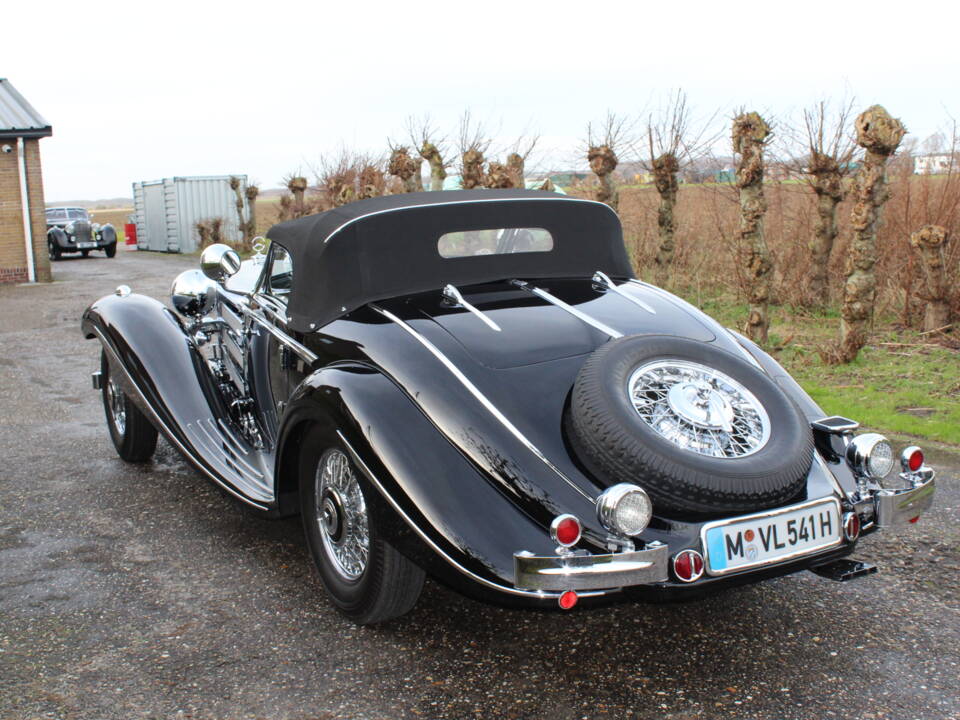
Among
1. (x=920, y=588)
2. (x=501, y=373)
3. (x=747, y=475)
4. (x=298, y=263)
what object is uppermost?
(x=298, y=263)

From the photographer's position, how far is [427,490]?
2.95m

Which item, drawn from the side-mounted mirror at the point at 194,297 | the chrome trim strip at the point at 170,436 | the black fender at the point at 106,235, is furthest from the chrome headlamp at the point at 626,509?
the black fender at the point at 106,235

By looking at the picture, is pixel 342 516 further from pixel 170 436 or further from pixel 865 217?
pixel 865 217

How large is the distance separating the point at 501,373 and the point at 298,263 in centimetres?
133

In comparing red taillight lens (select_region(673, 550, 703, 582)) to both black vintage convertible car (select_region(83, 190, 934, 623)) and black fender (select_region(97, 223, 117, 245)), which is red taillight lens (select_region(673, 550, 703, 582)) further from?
black fender (select_region(97, 223, 117, 245))

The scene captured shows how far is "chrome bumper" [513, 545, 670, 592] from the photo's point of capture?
8.74 feet

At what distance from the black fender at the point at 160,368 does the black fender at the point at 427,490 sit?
4.30ft

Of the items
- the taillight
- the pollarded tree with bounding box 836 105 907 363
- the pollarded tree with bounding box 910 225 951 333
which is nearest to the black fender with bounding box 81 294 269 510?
the taillight

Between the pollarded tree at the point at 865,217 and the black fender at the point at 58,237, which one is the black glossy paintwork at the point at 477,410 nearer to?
the pollarded tree at the point at 865,217

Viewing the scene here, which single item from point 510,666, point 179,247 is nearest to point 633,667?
point 510,666

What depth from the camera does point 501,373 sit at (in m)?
3.31

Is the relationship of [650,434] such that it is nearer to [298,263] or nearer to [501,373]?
[501,373]

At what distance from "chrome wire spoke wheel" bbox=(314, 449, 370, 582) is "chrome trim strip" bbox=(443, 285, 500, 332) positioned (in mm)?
767

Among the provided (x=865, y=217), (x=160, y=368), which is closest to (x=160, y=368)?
(x=160, y=368)
